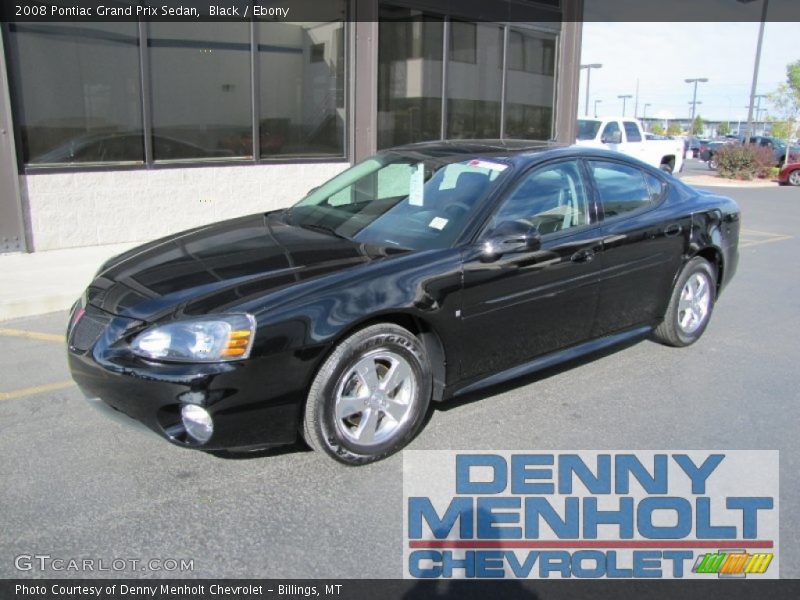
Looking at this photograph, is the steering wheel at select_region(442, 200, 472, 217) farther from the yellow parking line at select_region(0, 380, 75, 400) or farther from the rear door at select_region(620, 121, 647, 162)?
the rear door at select_region(620, 121, 647, 162)

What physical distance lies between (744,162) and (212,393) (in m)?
27.6

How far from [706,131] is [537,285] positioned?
415 feet

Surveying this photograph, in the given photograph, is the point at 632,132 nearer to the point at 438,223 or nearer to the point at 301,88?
the point at 301,88

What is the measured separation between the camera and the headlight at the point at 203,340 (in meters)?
3.16

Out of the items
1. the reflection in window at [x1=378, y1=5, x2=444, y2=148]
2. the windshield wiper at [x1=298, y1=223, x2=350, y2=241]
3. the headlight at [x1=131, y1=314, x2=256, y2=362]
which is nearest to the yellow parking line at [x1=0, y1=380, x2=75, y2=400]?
the headlight at [x1=131, y1=314, x2=256, y2=362]

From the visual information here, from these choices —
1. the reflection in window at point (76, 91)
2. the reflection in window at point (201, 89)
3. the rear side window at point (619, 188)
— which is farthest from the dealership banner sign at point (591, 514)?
the reflection in window at point (201, 89)

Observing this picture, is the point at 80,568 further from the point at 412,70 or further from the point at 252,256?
the point at 412,70

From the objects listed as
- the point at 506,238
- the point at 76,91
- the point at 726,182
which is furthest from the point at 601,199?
the point at 726,182

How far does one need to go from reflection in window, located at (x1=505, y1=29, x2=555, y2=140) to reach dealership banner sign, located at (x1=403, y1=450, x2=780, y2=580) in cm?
1113

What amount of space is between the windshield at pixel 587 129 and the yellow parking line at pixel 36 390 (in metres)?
15.5

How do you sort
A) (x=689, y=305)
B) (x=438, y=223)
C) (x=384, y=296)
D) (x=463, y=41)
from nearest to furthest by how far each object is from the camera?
(x=384, y=296) < (x=438, y=223) < (x=689, y=305) < (x=463, y=41)

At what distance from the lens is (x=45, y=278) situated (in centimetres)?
734

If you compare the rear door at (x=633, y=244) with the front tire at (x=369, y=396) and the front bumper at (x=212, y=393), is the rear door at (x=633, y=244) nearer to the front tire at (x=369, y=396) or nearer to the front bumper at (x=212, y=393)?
→ the front tire at (x=369, y=396)

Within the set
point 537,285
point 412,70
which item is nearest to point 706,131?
point 412,70
